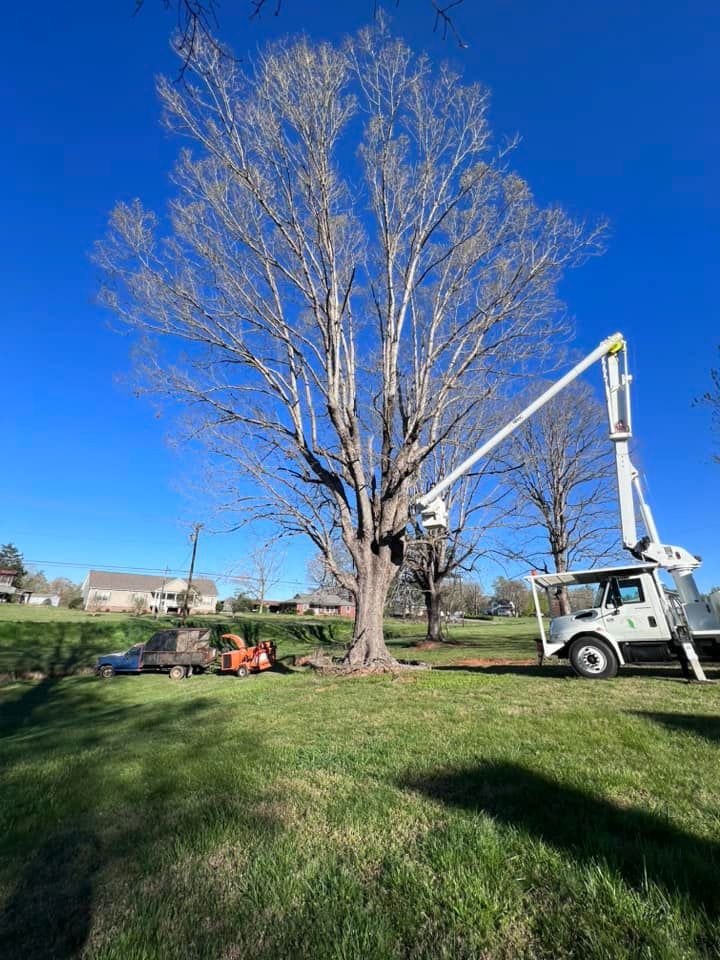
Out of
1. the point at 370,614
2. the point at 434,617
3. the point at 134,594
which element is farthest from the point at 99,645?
the point at 134,594

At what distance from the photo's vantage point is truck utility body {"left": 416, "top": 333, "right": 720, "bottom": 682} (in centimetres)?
898

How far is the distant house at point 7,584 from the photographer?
7807cm

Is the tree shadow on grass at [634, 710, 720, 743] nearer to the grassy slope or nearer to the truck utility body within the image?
the truck utility body

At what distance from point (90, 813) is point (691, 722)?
6.29 m

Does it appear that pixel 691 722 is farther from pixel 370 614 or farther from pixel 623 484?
pixel 370 614

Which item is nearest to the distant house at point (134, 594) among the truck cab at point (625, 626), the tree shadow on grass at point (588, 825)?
the truck cab at point (625, 626)

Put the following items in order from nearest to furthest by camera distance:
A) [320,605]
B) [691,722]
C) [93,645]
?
[691,722] → [93,645] → [320,605]

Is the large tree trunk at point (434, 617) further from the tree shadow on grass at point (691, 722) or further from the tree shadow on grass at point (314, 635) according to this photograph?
the tree shadow on grass at point (691, 722)

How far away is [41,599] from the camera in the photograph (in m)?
89.6

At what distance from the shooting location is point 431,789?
377cm

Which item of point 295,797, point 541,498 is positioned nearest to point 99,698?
point 295,797

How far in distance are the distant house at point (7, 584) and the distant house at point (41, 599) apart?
8.79 ft

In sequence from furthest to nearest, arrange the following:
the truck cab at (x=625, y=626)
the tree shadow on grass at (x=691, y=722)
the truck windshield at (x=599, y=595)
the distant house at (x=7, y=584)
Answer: the distant house at (x=7, y=584)
the truck windshield at (x=599, y=595)
the truck cab at (x=625, y=626)
the tree shadow on grass at (x=691, y=722)

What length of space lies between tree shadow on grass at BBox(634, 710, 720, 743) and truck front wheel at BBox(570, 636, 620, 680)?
3.47m
